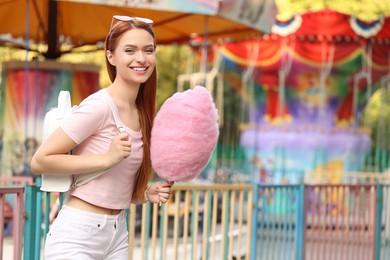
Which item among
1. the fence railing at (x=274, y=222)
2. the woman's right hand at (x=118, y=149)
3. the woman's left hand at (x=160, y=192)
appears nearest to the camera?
the woman's right hand at (x=118, y=149)

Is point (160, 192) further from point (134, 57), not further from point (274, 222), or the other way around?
point (274, 222)

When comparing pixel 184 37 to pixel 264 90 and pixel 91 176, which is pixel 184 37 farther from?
pixel 91 176

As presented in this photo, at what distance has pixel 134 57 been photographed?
3184 millimetres

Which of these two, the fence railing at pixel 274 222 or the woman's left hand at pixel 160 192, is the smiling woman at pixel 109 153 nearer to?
the woman's left hand at pixel 160 192

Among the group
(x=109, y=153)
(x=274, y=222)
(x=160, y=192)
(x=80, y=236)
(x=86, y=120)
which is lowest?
(x=274, y=222)

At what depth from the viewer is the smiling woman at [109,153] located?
9.97ft

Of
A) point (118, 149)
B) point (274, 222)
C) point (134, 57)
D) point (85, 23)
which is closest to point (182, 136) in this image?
point (118, 149)

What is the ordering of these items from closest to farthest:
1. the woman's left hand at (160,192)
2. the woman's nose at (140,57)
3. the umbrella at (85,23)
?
1. the woman's nose at (140,57)
2. the woman's left hand at (160,192)
3. the umbrella at (85,23)

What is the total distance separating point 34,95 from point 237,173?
243 inches

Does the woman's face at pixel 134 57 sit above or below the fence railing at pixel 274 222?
above

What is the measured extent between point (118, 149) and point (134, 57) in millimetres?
372

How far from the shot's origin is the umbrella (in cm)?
1061

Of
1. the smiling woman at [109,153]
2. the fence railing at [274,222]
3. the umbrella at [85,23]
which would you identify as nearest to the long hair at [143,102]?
the smiling woman at [109,153]

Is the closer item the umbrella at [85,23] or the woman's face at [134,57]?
the woman's face at [134,57]
